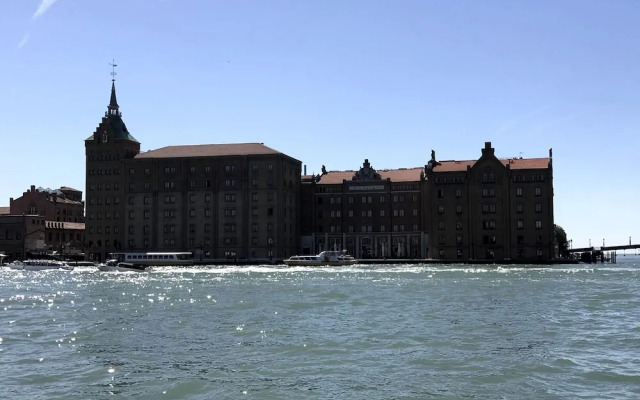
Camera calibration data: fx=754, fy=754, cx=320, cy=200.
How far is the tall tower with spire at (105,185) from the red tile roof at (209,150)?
21.3 ft

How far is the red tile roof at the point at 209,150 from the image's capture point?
16151 centimetres

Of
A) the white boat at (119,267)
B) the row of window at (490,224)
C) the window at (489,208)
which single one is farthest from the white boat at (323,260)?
the white boat at (119,267)

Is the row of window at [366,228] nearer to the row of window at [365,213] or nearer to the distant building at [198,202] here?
the row of window at [365,213]

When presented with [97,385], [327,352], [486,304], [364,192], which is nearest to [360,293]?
[486,304]

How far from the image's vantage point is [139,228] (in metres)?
164

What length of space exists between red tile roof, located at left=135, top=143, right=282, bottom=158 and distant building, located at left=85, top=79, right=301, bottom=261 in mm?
217

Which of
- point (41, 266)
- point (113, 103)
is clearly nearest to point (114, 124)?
point (113, 103)

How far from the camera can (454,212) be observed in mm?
151125

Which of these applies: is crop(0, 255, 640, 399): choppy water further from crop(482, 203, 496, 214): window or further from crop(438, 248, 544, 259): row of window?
crop(482, 203, 496, 214): window

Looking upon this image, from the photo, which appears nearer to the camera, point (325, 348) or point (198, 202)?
point (325, 348)

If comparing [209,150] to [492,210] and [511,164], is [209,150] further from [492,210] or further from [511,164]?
[511,164]

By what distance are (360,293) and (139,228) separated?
11104cm

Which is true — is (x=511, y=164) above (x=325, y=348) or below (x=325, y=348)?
above

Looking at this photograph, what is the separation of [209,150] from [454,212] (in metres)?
55.2
